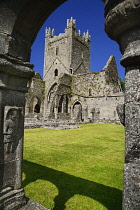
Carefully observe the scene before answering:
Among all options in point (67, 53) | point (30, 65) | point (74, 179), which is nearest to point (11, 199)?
point (74, 179)

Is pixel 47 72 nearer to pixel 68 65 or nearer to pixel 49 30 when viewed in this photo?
pixel 68 65

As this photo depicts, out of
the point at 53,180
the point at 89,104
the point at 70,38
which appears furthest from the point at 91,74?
the point at 53,180

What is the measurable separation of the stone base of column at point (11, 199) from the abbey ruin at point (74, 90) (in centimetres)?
1672

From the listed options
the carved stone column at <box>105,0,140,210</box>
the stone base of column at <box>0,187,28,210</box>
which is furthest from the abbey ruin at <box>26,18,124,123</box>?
the carved stone column at <box>105,0,140,210</box>

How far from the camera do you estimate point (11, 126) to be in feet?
7.15

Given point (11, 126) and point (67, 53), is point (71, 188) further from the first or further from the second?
point (67, 53)

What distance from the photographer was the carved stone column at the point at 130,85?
4.44ft

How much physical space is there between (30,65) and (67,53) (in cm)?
2962

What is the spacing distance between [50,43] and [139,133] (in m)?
35.5

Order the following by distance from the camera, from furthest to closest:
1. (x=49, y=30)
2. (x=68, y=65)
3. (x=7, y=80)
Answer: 1. (x=49, y=30)
2. (x=68, y=65)
3. (x=7, y=80)

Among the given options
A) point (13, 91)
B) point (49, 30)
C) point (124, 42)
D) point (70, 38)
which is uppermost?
point (49, 30)

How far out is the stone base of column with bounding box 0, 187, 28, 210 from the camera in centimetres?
210

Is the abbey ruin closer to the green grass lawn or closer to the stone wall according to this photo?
the stone wall

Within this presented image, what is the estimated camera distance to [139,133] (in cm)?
137
